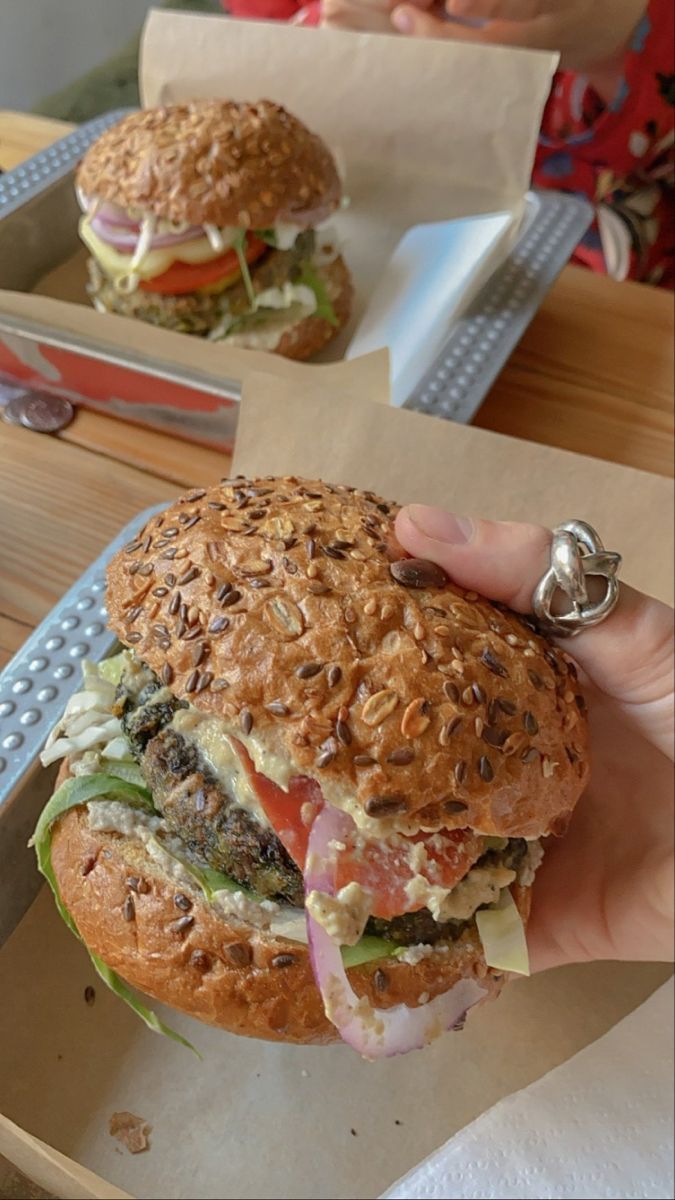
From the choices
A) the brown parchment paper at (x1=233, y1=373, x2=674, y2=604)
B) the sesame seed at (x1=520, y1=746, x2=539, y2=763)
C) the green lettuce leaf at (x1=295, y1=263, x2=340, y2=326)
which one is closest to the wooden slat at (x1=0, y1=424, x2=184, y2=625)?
the brown parchment paper at (x1=233, y1=373, x2=674, y2=604)

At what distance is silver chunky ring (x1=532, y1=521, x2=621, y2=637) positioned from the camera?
126cm

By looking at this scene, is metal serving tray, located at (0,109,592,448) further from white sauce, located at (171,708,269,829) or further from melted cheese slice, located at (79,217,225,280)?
white sauce, located at (171,708,269,829)

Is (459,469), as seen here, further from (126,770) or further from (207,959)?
(207,959)

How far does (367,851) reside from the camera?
1120 mm

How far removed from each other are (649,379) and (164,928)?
6.23ft

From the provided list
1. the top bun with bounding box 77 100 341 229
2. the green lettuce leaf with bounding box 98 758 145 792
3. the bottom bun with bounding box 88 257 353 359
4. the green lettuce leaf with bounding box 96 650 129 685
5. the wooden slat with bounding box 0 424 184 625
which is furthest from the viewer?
the bottom bun with bounding box 88 257 353 359

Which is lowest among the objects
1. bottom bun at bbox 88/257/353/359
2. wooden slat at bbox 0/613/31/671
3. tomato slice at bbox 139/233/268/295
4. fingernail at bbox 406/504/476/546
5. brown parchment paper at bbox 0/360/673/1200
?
brown parchment paper at bbox 0/360/673/1200

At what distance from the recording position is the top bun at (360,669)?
42.8 inches

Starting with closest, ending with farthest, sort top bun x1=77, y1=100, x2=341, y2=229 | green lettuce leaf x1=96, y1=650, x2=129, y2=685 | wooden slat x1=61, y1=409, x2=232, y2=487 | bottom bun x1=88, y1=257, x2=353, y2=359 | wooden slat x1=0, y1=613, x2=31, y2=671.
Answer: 1. green lettuce leaf x1=96, y1=650, x2=129, y2=685
2. wooden slat x1=0, y1=613, x2=31, y2=671
3. wooden slat x1=61, y1=409, x2=232, y2=487
4. top bun x1=77, y1=100, x2=341, y2=229
5. bottom bun x1=88, y1=257, x2=353, y2=359

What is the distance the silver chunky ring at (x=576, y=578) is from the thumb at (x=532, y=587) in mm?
18

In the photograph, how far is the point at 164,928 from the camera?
1169 millimetres

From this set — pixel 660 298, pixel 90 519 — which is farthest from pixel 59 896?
pixel 660 298

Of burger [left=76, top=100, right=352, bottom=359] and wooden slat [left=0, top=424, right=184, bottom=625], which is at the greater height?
burger [left=76, top=100, right=352, bottom=359]

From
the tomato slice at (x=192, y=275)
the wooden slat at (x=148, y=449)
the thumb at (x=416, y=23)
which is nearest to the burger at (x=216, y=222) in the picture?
the tomato slice at (x=192, y=275)
